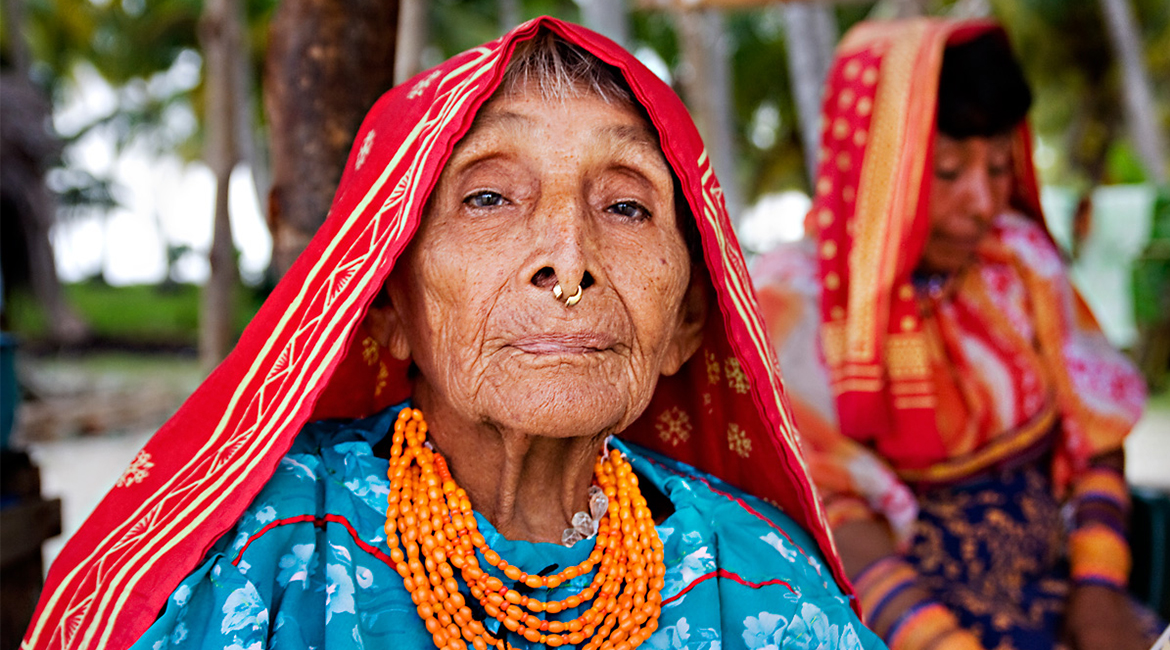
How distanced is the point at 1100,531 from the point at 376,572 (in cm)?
228

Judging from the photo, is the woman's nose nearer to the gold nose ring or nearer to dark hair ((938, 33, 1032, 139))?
dark hair ((938, 33, 1032, 139))

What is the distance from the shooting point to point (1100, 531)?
2703 millimetres

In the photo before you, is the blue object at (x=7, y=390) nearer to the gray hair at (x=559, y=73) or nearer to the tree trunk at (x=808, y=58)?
the gray hair at (x=559, y=73)

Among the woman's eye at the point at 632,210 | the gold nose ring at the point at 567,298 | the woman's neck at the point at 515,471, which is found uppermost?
the woman's eye at the point at 632,210

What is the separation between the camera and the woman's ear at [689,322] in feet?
5.76

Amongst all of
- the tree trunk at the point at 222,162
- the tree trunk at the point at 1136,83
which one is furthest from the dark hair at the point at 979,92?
the tree trunk at the point at 1136,83

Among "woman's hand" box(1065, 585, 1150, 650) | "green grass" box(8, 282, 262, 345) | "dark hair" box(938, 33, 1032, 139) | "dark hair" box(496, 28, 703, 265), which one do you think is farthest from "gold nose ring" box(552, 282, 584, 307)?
"green grass" box(8, 282, 262, 345)

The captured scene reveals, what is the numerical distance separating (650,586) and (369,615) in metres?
0.49

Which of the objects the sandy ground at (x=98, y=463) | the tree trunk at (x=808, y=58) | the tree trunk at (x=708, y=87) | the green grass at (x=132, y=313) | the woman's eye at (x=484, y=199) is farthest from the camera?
the green grass at (x=132, y=313)

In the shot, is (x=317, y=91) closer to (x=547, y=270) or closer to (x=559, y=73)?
(x=559, y=73)

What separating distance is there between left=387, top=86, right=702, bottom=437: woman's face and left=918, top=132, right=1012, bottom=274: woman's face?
1435mm

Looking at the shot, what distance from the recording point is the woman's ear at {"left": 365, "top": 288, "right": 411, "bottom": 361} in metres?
1.67

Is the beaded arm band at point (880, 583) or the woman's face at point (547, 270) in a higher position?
the woman's face at point (547, 270)

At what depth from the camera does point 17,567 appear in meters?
2.39
